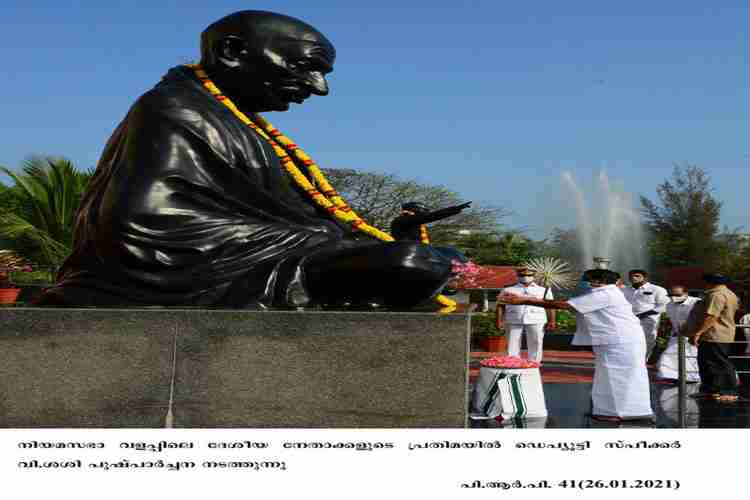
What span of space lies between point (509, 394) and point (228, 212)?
9.09 ft

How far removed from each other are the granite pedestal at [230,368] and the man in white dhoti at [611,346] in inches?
99.7

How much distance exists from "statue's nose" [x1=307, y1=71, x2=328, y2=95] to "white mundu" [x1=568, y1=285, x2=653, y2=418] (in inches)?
116

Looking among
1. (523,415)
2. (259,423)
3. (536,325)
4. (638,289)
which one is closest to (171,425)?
(259,423)

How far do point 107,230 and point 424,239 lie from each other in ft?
5.53

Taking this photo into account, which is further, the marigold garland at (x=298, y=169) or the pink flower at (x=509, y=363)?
the pink flower at (x=509, y=363)

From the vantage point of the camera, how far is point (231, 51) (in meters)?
4.14

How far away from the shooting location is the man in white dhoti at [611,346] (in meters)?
5.88

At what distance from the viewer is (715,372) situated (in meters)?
7.44

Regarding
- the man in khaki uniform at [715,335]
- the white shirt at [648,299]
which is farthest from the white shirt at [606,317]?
the white shirt at [648,299]

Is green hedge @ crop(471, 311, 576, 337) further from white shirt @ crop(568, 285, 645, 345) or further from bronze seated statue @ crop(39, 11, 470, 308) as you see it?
bronze seated statue @ crop(39, 11, 470, 308)

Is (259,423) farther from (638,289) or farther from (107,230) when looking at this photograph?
(638,289)

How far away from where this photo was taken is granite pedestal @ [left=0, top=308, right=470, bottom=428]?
132 inches

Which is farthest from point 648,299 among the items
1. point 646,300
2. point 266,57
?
point 266,57

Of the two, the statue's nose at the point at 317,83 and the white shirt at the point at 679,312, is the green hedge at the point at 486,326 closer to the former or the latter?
the white shirt at the point at 679,312
